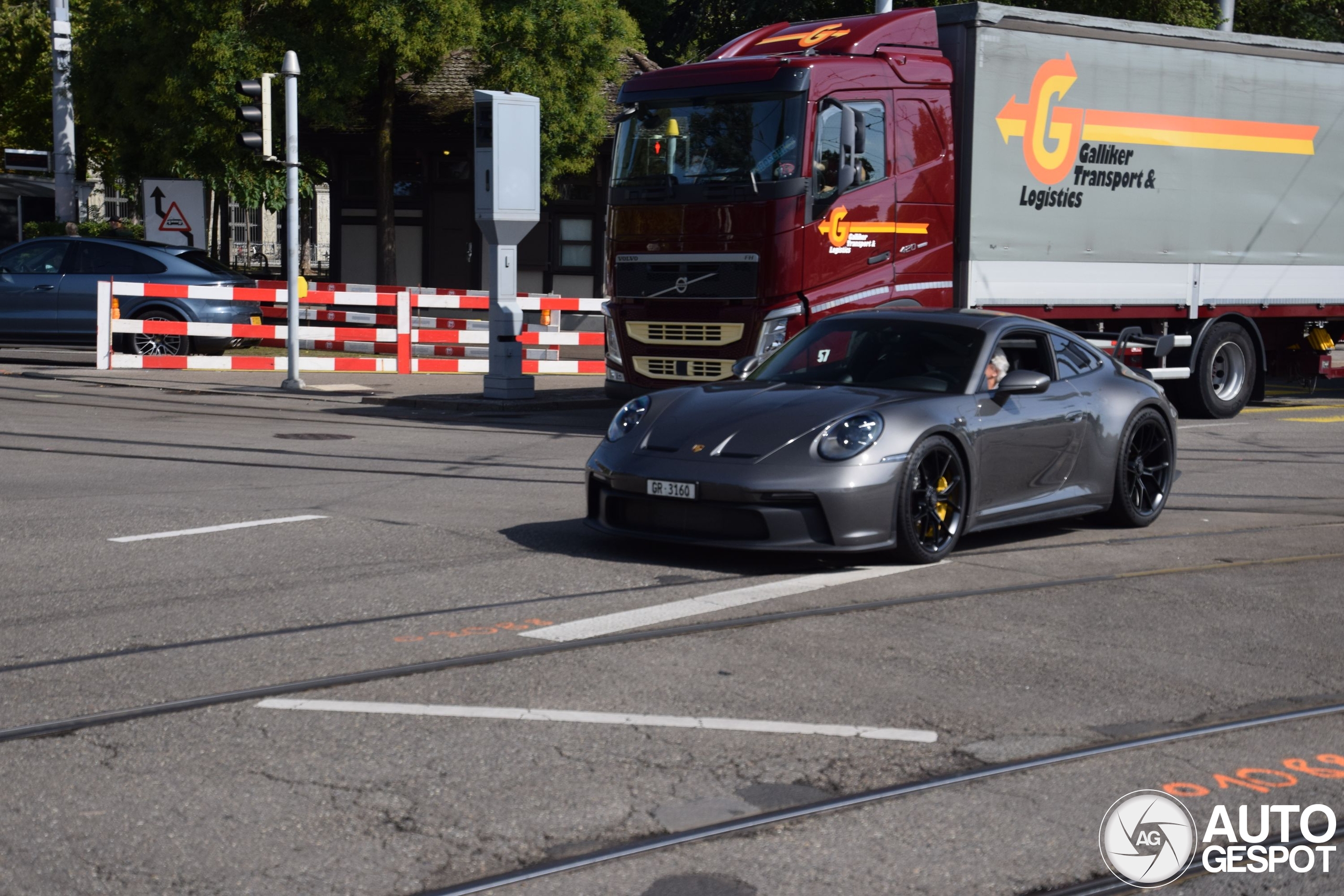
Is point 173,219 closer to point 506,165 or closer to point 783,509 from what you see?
point 506,165

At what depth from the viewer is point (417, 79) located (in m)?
31.4

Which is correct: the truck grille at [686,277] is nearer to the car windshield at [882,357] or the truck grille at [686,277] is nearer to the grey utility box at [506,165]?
the grey utility box at [506,165]

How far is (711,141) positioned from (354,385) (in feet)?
21.6

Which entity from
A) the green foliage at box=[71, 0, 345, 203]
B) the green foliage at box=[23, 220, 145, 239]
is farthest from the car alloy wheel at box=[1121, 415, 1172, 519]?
the green foliage at box=[71, 0, 345, 203]

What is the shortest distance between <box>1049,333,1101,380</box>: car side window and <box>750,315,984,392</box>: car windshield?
643 millimetres

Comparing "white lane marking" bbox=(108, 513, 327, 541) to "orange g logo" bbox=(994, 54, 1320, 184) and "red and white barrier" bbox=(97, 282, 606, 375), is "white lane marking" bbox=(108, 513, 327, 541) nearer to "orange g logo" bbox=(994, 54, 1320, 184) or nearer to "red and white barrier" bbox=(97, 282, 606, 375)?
"orange g logo" bbox=(994, 54, 1320, 184)

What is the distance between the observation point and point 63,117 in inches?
1072

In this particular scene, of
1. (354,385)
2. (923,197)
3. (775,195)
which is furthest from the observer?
(354,385)

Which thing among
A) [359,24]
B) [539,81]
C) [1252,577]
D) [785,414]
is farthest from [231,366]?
[1252,577]

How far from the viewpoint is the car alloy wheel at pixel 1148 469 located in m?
9.52

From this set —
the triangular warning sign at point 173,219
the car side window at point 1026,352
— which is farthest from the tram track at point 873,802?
the triangular warning sign at point 173,219

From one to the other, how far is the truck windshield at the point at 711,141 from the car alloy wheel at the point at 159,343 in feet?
27.1

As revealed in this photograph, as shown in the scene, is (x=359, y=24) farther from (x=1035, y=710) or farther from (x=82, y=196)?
(x=1035, y=710)

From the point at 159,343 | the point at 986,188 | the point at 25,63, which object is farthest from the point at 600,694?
the point at 25,63
